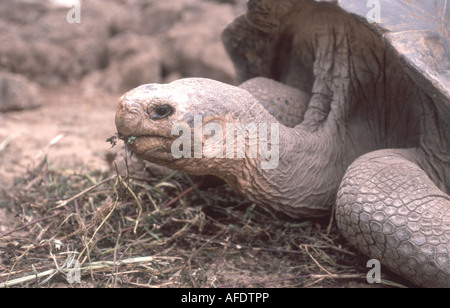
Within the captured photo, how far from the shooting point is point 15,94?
18.4 feet

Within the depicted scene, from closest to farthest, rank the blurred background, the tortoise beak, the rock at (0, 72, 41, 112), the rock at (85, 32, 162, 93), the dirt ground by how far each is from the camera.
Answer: the tortoise beak
the dirt ground
the rock at (0, 72, 41, 112)
the blurred background
the rock at (85, 32, 162, 93)

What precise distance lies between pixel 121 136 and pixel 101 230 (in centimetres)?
64

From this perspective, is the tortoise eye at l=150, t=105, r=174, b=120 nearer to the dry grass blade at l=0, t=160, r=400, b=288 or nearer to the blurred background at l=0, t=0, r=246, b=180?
the dry grass blade at l=0, t=160, r=400, b=288

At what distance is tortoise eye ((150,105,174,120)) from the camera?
1.76 meters

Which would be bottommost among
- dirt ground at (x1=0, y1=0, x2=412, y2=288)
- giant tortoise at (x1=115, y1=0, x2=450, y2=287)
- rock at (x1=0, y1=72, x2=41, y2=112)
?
rock at (x1=0, y1=72, x2=41, y2=112)

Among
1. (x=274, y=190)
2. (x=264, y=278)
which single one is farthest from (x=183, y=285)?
(x=274, y=190)

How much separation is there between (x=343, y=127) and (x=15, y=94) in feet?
14.0

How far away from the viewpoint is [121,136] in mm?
1831

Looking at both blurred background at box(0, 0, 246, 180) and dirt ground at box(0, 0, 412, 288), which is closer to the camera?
dirt ground at box(0, 0, 412, 288)

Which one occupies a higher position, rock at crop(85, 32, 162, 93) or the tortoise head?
the tortoise head

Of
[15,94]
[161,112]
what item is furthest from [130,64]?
[161,112]

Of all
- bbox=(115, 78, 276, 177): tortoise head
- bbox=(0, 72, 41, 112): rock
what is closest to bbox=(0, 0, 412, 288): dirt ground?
bbox=(115, 78, 276, 177): tortoise head

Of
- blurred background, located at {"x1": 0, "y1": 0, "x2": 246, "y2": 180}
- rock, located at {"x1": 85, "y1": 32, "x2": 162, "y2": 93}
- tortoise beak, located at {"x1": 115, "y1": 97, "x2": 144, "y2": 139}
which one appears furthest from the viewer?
rock, located at {"x1": 85, "y1": 32, "x2": 162, "y2": 93}

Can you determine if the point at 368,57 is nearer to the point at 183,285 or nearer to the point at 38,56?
the point at 183,285
